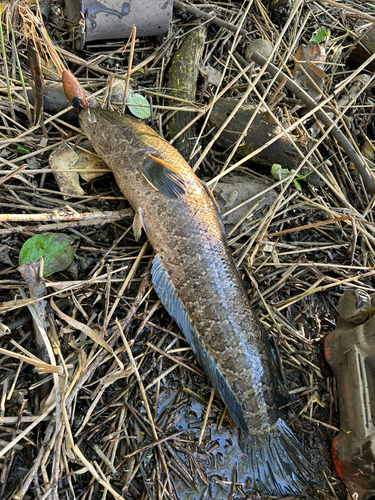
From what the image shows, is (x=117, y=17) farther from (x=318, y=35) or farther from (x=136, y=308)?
(x=136, y=308)

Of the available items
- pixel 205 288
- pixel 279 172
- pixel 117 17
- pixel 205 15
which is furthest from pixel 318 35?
pixel 205 288

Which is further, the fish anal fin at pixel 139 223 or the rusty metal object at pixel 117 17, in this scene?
the rusty metal object at pixel 117 17

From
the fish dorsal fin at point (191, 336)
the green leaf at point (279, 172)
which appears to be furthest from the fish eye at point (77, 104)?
the green leaf at point (279, 172)

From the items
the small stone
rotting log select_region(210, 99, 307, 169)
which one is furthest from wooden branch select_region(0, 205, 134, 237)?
the small stone

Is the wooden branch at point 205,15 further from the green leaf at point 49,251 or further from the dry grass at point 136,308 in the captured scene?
the green leaf at point 49,251

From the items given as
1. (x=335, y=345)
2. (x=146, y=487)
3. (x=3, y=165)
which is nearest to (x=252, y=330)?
(x=335, y=345)

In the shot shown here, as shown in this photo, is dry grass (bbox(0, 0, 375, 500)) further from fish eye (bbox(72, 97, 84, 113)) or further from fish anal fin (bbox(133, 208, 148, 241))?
fish eye (bbox(72, 97, 84, 113))

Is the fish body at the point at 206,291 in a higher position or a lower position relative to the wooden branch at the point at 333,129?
lower
